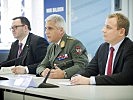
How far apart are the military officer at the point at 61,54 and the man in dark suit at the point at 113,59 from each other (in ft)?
0.68

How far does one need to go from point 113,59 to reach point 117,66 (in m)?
0.09

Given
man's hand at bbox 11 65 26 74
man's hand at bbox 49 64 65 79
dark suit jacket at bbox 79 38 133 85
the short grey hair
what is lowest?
man's hand at bbox 11 65 26 74

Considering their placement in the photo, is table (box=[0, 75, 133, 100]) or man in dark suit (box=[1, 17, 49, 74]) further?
man in dark suit (box=[1, 17, 49, 74])

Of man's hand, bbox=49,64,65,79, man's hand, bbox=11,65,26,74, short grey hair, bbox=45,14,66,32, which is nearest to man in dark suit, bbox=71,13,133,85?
man's hand, bbox=49,64,65,79

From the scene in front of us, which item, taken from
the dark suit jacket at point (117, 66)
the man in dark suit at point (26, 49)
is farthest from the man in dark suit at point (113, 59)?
the man in dark suit at point (26, 49)

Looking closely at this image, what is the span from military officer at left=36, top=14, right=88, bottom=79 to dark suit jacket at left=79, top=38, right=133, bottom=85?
20 centimetres

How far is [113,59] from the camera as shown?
8.36ft

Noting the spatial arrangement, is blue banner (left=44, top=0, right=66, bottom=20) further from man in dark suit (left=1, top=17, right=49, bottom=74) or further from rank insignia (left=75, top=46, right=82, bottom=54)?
rank insignia (left=75, top=46, right=82, bottom=54)

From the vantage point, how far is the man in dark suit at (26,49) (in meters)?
3.75

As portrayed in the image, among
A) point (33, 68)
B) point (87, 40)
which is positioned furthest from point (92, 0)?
point (33, 68)

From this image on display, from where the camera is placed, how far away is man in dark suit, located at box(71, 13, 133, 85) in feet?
7.64

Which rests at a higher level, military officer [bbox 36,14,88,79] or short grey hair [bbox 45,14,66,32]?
short grey hair [bbox 45,14,66,32]

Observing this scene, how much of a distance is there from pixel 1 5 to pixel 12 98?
4348mm

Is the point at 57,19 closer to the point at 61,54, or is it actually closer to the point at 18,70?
the point at 61,54
